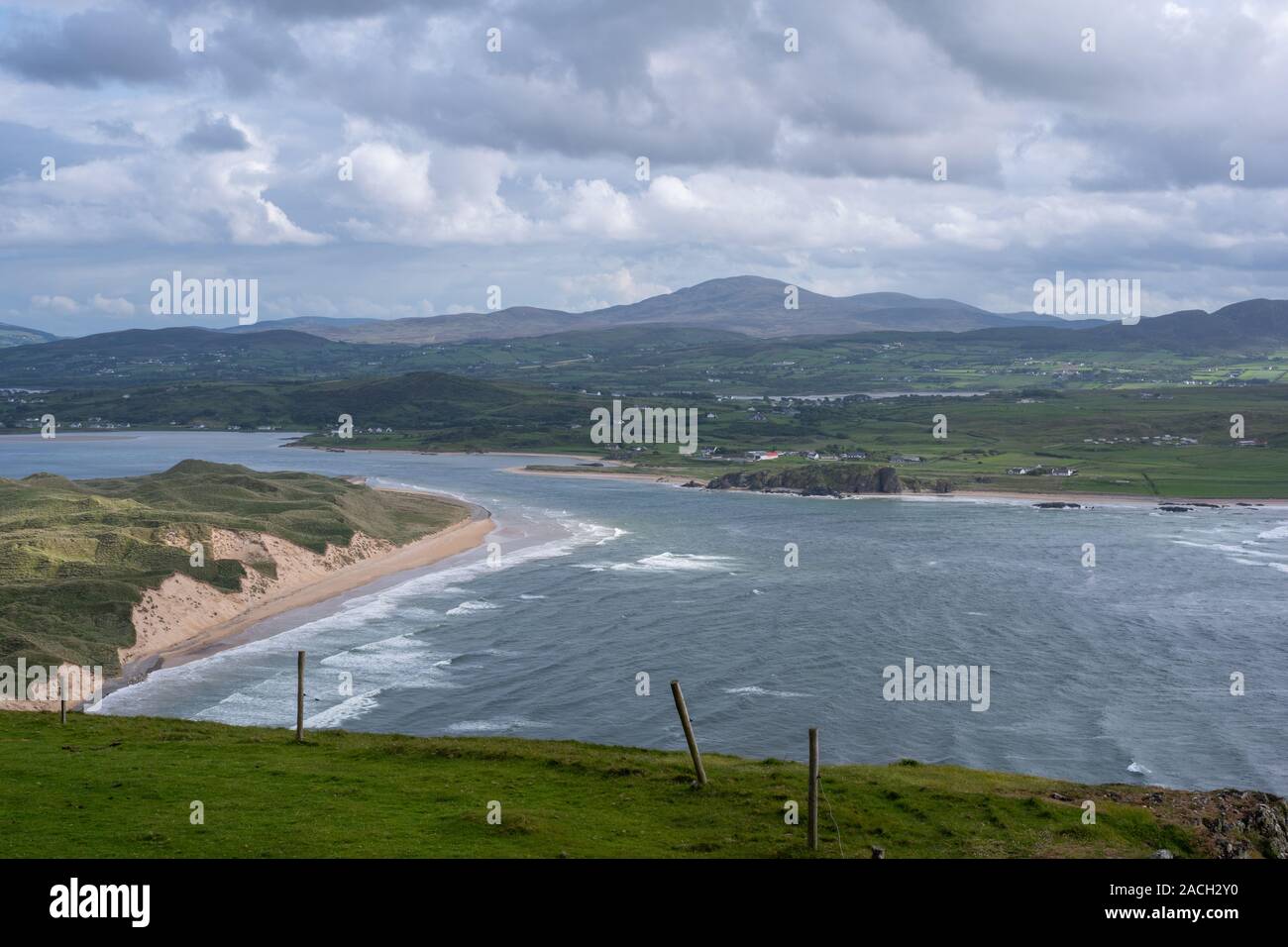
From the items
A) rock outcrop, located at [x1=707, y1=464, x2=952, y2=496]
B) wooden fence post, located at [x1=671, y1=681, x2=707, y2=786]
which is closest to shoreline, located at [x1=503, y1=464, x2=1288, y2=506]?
rock outcrop, located at [x1=707, y1=464, x2=952, y2=496]

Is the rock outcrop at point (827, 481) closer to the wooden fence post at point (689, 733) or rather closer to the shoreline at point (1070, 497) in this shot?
the shoreline at point (1070, 497)

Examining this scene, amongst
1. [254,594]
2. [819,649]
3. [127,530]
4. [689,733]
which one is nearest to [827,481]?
[819,649]

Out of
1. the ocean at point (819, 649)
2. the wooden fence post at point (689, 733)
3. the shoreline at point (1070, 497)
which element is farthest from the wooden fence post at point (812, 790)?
the shoreline at point (1070, 497)

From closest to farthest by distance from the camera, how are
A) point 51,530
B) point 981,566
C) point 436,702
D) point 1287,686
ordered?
point 436,702
point 1287,686
point 51,530
point 981,566

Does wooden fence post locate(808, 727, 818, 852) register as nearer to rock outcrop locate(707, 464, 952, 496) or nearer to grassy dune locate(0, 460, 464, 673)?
grassy dune locate(0, 460, 464, 673)

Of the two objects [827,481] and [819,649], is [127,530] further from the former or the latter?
[827,481]
